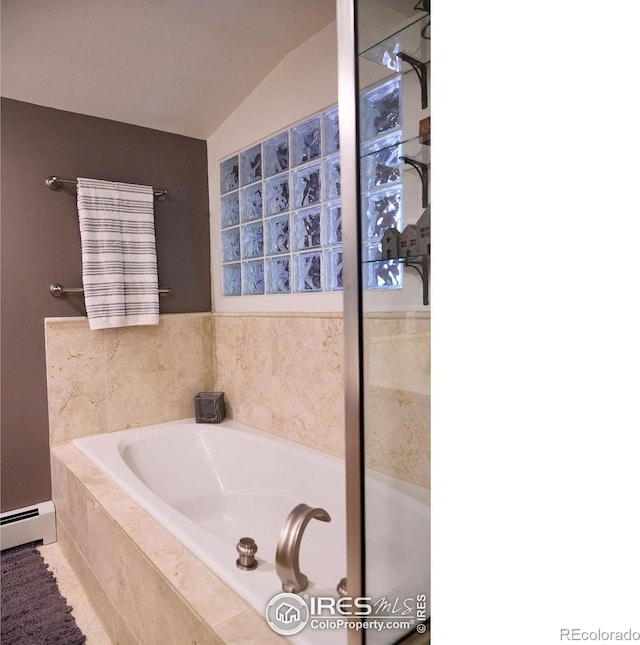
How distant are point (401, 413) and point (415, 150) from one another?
1.34 ft

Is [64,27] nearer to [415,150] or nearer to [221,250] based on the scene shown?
[221,250]

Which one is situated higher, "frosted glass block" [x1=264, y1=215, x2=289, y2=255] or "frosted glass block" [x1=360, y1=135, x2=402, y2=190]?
"frosted glass block" [x1=264, y1=215, x2=289, y2=255]

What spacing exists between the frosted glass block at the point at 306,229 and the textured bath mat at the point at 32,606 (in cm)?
176

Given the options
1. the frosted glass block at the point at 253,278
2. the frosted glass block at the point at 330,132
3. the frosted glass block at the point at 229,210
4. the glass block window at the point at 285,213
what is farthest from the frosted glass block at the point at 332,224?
the frosted glass block at the point at 229,210

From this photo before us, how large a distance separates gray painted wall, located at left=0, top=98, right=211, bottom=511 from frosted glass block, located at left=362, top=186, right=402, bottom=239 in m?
2.14

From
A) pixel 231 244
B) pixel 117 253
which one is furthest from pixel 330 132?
pixel 117 253

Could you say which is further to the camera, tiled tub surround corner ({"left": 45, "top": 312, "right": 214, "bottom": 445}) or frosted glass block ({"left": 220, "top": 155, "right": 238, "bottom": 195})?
frosted glass block ({"left": 220, "top": 155, "right": 238, "bottom": 195})

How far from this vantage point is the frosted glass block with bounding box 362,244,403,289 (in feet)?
2.25

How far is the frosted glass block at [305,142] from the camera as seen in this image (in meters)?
2.16

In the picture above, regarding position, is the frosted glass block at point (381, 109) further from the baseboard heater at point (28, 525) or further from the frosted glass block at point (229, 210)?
the baseboard heater at point (28, 525)

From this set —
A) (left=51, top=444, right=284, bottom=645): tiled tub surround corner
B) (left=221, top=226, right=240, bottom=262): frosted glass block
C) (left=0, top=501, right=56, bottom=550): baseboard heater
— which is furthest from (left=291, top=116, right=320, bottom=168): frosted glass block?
(left=0, top=501, right=56, bottom=550): baseboard heater

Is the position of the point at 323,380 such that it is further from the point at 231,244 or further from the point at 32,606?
the point at 32,606

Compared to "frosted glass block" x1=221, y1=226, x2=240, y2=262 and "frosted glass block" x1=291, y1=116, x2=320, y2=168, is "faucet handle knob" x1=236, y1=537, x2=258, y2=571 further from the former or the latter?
"frosted glass block" x1=221, y1=226, x2=240, y2=262
